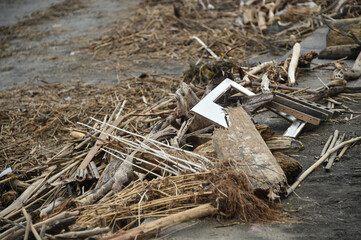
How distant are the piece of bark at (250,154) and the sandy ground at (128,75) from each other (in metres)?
0.20

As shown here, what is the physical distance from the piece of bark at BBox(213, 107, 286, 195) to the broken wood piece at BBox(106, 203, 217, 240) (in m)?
0.40

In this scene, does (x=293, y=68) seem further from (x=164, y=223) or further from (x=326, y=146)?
(x=164, y=223)

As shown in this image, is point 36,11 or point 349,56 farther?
point 36,11

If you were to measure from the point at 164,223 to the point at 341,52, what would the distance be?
15.1 feet

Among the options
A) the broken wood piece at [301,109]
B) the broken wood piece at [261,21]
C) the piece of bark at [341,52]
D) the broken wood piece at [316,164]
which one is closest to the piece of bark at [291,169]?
the broken wood piece at [316,164]

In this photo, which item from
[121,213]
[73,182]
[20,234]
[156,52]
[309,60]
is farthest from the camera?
[156,52]

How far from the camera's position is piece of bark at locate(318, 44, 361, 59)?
5.79m

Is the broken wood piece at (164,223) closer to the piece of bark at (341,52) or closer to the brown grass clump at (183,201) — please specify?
the brown grass clump at (183,201)

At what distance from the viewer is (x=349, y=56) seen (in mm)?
5902

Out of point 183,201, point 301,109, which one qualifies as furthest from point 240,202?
point 301,109

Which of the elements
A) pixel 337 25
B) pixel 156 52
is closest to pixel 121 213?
pixel 337 25

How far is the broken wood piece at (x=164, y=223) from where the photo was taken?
2.43 m

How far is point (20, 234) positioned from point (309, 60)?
4659mm

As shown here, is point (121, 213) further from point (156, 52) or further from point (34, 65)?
point (34, 65)
